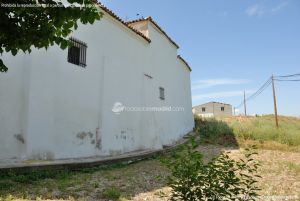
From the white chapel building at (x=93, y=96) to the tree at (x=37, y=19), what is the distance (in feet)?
16.5

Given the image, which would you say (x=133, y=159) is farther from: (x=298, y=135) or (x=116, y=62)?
(x=298, y=135)

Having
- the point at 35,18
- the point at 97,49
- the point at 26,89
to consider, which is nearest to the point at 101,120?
the point at 97,49

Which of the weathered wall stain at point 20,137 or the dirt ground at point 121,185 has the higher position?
the weathered wall stain at point 20,137

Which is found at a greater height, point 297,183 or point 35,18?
point 35,18

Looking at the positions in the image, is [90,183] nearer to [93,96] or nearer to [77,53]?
[93,96]

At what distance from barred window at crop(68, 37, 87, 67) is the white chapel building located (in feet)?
0.04

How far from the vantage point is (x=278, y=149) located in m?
14.8

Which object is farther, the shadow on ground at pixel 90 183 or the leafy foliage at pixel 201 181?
the shadow on ground at pixel 90 183

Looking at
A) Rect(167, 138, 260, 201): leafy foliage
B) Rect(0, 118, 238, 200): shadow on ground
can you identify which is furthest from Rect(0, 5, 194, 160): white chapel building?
Rect(167, 138, 260, 201): leafy foliage

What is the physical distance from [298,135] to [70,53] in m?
13.3

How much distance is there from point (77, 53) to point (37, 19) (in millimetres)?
6873

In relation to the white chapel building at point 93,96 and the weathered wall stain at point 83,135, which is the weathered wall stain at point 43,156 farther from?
the weathered wall stain at point 83,135

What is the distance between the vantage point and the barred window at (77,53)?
9.73m

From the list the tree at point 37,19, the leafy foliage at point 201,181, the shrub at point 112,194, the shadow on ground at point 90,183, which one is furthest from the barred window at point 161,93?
the tree at point 37,19
